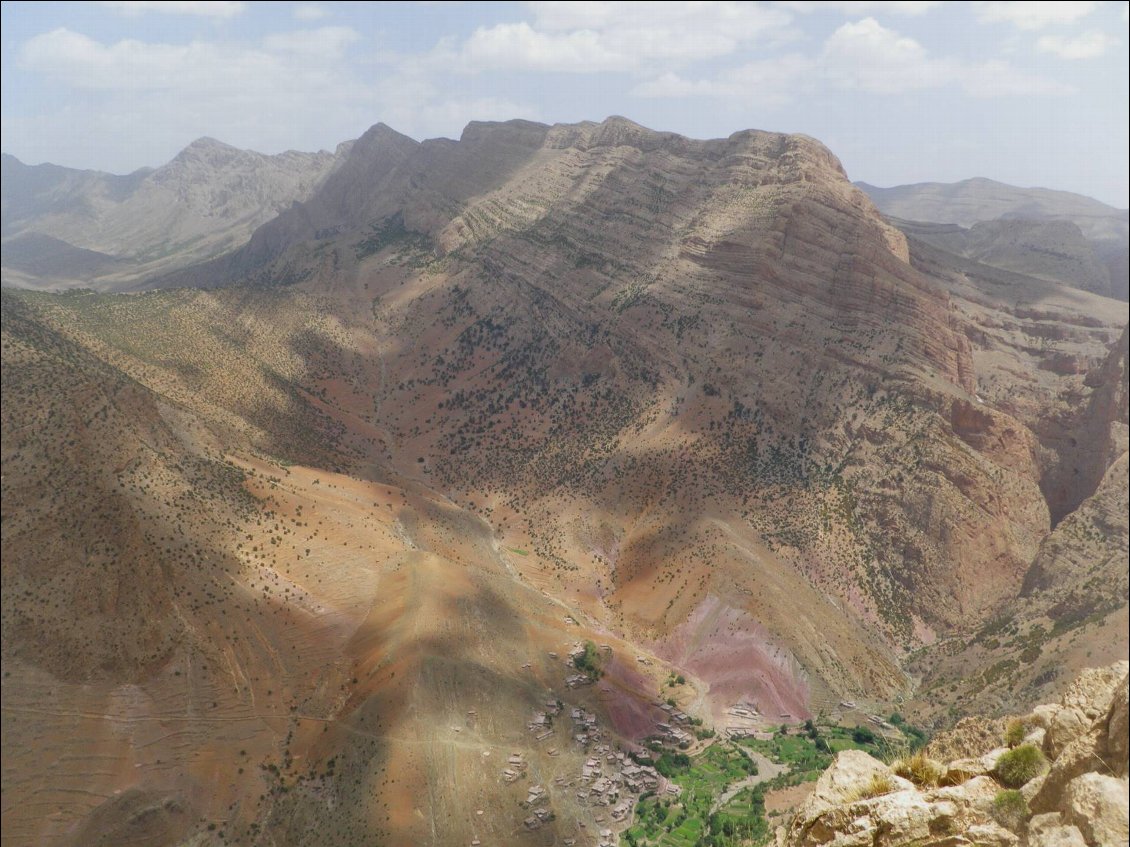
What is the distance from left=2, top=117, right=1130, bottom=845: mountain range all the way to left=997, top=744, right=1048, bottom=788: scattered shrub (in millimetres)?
34445

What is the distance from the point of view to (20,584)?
32844 millimetres

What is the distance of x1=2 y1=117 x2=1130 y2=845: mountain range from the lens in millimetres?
39969

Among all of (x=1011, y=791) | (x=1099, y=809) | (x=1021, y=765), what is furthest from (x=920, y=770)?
(x=1099, y=809)

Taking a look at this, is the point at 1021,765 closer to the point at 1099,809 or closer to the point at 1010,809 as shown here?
the point at 1010,809

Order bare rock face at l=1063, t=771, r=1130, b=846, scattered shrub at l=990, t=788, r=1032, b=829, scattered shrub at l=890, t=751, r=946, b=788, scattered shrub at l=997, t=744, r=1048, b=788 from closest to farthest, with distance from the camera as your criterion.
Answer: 1. bare rock face at l=1063, t=771, r=1130, b=846
2. scattered shrub at l=990, t=788, r=1032, b=829
3. scattered shrub at l=997, t=744, r=1048, b=788
4. scattered shrub at l=890, t=751, r=946, b=788

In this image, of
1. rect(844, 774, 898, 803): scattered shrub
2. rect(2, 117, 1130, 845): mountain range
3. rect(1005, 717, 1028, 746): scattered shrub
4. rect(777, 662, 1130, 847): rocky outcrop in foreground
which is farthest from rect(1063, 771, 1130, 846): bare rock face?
rect(2, 117, 1130, 845): mountain range

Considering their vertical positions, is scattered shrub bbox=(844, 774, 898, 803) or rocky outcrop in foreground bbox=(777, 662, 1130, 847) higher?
rocky outcrop in foreground bbox=(777, 662, 1130, 847)

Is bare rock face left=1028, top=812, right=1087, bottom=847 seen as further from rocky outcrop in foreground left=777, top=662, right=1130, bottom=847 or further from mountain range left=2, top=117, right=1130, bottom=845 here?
mountain range left=2, top=117, right=1130, bottom=845

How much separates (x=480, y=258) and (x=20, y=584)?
11461 centimetres

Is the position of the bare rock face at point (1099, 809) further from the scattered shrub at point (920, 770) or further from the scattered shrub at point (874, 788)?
the scattered shrub at point (874, 788)

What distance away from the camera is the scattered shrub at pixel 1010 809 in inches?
509

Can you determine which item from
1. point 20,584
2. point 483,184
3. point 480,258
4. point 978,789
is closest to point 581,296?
point 480,258

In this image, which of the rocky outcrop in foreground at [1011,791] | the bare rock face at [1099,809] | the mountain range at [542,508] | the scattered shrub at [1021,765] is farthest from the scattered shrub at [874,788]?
the mountain range at [542,508]

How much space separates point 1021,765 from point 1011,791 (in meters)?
0.93
